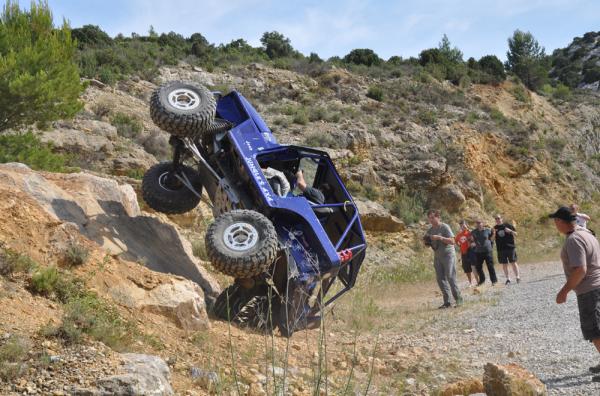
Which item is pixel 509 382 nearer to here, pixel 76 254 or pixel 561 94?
pixel 76 254

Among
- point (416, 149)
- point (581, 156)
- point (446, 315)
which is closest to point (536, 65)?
point (581, 156)

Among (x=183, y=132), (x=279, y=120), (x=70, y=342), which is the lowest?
(x=70, y=342)

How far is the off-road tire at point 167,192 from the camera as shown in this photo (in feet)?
31.8

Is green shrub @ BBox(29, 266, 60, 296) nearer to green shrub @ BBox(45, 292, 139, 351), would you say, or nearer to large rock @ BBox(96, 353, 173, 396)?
green shrub @ BBox(45, 292, 139, 351)

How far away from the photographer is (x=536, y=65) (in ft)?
176

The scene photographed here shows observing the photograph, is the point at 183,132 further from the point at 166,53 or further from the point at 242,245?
the point at 166,53

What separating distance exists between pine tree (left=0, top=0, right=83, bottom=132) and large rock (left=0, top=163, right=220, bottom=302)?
6.98 metres

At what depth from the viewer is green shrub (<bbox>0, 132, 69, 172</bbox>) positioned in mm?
14367

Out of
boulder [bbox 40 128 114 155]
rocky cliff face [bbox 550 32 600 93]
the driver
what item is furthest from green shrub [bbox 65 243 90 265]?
rocky cliff face [bbox 550 32 600 93]

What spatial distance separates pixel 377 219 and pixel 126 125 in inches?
365

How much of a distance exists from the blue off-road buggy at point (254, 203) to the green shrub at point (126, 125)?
12.1 meters

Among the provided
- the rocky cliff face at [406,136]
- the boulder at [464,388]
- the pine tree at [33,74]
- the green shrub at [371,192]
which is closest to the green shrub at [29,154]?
the pine tree at [33,74]

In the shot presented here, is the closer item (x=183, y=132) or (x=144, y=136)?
(x=183, y=132)

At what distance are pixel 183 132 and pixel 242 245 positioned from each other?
204 cm
